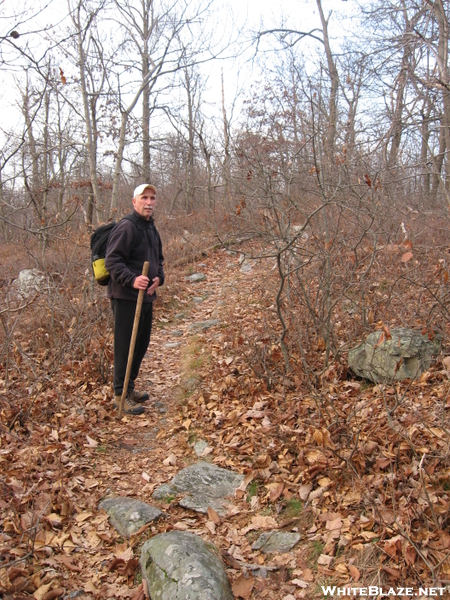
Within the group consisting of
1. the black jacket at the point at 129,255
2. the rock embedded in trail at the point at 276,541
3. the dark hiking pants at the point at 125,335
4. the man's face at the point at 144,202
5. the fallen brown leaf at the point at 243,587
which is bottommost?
the fallen brown leaf at the point at 243,587

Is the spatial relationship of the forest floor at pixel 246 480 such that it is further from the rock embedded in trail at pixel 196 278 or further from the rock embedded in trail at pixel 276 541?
the rock embedded in trail at pixel 196 278

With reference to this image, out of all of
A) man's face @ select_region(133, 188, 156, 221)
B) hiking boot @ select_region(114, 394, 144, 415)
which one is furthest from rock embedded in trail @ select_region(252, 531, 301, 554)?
man's face @ select_region(133, 188, 156, 221)

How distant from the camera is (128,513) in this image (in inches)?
129

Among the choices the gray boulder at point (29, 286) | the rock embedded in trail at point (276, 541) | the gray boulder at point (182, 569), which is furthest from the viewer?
the gray boulder at point (29, 286)

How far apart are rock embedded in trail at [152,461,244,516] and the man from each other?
1266 millimetres

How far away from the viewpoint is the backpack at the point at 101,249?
185 inches

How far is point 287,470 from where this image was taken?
3.64 meters

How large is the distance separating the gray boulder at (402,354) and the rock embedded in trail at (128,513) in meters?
2.27

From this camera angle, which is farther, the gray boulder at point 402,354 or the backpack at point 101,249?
the backpack at point 101,249

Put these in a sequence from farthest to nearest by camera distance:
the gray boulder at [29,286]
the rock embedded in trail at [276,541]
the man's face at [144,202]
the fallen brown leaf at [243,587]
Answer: the gray boulder at [29,286], the man's face at [144,202], the rock embedded in trail at [276,541], the fallen brown leaf at [243,587]

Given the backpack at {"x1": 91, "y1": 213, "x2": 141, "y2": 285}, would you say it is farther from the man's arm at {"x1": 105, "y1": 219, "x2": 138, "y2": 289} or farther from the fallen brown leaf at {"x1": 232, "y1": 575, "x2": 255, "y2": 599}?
the fallen brown leaf at {"x1": 232, "y1": 575, "x2": 255, "y2": 599}

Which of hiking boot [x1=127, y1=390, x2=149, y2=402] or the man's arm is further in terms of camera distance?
hiking boot [x1=127, y1=390, x2=149, y2=402]

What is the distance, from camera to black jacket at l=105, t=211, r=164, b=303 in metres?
4.53

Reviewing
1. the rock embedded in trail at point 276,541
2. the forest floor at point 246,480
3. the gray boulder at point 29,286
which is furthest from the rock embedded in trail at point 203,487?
the gray boulder at point 29,286
